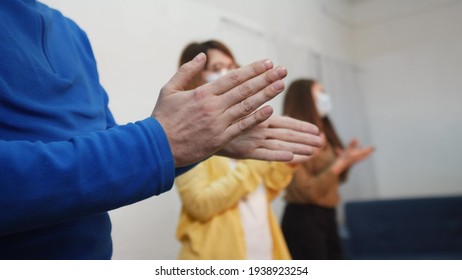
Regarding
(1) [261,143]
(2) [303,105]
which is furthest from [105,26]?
(2) [303,105]

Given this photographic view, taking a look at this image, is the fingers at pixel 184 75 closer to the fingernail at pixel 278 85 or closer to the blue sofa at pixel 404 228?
the fingernail at pixel 278 85

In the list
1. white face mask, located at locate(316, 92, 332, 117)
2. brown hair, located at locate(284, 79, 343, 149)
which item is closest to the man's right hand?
brown hair, located at locate(284, 79, 343, 149)

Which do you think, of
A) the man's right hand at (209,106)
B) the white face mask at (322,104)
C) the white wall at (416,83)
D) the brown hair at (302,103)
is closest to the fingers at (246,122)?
the man's right hand at (209,106)

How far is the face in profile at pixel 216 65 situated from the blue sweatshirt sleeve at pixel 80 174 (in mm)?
235

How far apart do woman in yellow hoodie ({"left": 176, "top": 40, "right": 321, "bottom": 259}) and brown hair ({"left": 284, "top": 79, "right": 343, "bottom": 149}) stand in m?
0.15

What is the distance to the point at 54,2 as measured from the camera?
59 centimetres

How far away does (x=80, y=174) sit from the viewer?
35 cm

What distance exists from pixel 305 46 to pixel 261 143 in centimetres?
67

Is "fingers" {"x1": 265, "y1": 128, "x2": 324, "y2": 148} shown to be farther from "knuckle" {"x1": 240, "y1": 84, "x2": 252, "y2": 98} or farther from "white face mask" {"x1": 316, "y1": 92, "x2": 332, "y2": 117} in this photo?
"white face mask" {"x1": 316, "y1": 92, "x2": 332, "y2": 117}

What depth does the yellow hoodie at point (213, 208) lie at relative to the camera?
652mm

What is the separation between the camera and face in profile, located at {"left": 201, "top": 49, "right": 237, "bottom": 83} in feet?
2.01

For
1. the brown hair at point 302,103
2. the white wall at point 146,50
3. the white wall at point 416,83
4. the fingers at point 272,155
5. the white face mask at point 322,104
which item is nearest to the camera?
the fingers at point 272,155

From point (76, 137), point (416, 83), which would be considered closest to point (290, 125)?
point (76, 137)

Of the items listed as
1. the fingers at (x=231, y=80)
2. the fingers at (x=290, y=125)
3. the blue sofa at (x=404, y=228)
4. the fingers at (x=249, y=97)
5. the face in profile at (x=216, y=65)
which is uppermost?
the face in profile at (x=216, y=65)
